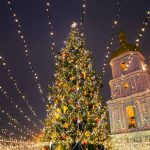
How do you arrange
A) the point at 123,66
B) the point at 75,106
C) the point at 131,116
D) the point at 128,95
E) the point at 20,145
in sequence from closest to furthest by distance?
the point at 75,106
the point at 20,145
the point at 131,116
the point at 128,95
the point at 123,66

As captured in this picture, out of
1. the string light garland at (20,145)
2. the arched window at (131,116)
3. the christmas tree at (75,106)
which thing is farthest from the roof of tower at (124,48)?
the string light garland at (20,145)

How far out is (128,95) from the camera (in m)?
21.2

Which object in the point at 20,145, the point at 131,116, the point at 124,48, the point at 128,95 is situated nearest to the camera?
the point at 20,145

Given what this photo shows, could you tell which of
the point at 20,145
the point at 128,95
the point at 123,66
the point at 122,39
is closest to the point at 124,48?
the point at 123,66

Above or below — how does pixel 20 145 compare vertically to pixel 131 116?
below

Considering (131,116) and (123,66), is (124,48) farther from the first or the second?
(131,116)

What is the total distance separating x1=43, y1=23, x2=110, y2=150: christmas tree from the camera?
405 inches

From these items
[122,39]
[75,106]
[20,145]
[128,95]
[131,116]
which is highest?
[122,39]

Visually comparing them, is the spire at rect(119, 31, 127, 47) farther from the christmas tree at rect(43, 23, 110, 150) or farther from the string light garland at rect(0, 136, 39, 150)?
the string light garland at rect(0, 136, 39, 150)

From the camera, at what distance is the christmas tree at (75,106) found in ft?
33.8

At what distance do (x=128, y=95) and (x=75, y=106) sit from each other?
11.4 metres

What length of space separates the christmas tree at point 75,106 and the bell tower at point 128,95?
892 centimetres

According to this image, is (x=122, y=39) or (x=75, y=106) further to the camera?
(x=122, y=39)

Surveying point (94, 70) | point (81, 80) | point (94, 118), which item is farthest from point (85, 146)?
point (94, 70)
